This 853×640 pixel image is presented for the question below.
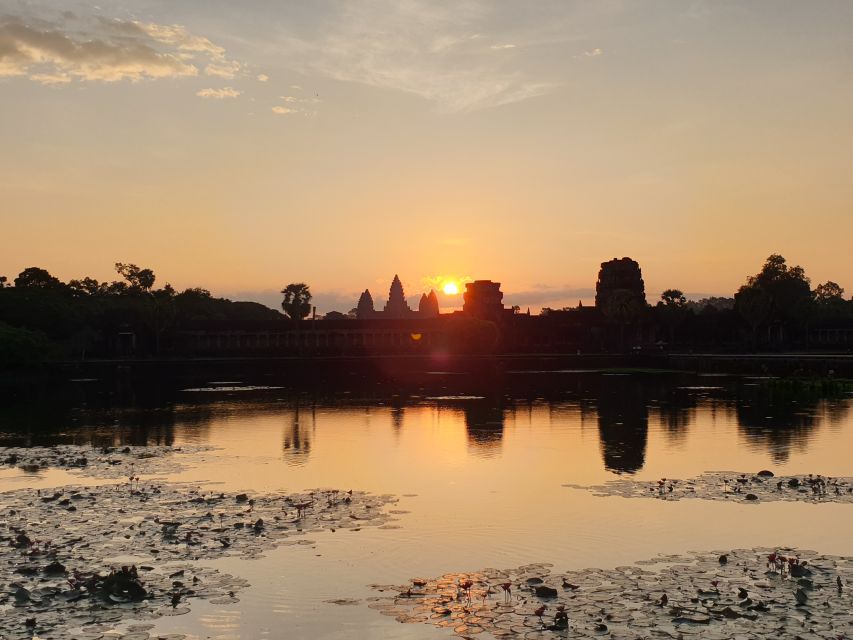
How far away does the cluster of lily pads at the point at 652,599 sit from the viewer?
12344 mm

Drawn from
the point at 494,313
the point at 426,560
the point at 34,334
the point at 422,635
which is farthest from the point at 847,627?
the point at 494,313

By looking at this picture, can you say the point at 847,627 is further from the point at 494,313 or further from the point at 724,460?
the point at 494,313

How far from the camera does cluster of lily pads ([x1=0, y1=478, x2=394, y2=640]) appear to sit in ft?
44.5

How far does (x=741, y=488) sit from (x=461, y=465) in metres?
9.68

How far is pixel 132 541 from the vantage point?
17828 mm

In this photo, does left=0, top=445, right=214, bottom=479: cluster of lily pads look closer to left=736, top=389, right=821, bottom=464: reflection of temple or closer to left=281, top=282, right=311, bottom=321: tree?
left=736, top=389, right=821, bottom=464: reflection of temple

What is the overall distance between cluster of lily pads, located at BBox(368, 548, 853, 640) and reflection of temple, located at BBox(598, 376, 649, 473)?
39.4 ft

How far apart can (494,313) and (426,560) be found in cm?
17722

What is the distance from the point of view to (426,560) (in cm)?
1680

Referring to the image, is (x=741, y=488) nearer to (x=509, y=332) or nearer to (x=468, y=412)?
(x=468, y=412)

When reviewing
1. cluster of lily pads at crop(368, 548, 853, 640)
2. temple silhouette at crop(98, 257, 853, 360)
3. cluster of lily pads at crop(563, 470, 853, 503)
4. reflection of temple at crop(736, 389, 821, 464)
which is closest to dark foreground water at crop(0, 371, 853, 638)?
reflection of temple at crop(736, 389, 821, 464)

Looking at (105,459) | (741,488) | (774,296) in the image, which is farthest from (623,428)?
(774,296)

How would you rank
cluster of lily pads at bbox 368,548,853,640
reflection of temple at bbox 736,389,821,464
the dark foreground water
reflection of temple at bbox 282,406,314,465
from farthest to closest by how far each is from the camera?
reflection of temple at bbox 736,389,821,464 < reflection of temple at bbox 282,406,314,465 < the dark foreground water < cluster of lily pads at bbox 368,548,853,640

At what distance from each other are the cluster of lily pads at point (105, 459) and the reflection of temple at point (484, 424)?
11.0 meters
